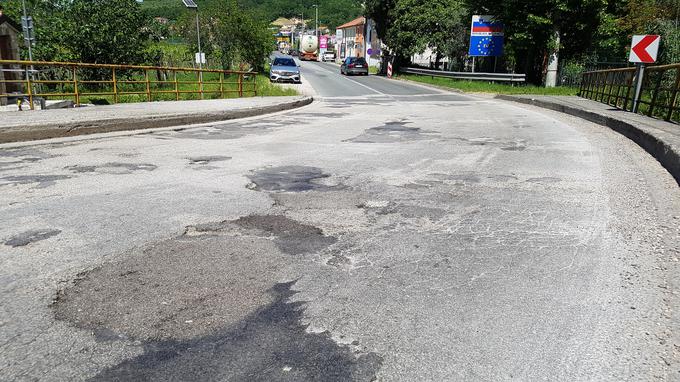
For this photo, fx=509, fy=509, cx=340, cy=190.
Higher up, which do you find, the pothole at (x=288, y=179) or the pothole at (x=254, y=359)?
the pothole at (x=254, y=359)

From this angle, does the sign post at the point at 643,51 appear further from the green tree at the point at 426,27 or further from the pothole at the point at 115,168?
the green tree at the point at 426,27

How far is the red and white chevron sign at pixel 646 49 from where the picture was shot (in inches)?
499

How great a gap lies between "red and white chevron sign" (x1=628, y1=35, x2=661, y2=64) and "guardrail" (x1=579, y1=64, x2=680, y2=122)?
0.76 feet

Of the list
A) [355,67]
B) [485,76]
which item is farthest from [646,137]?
[355,67]

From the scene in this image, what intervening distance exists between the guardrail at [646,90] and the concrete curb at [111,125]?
10240mm

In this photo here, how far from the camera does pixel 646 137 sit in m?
9.09

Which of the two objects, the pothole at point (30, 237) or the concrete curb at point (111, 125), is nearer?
the pothole at point (30, 237)

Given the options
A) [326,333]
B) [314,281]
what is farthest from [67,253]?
[326,333]

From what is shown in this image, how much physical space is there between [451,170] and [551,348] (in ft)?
14.5

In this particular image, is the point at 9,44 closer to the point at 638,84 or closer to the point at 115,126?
the point at 115,126

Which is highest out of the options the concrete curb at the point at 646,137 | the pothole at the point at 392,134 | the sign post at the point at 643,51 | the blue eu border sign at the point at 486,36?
the blue eu border sign at the point at 486,36

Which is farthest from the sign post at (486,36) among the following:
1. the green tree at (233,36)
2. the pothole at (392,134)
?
the pothole at (392,134)

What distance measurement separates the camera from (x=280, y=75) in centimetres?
3375

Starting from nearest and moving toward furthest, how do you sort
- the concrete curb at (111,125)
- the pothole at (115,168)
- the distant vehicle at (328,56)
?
the pothole at (115,168) → the concrete curb at (111,125) → the distant vehicle at (328,56)
